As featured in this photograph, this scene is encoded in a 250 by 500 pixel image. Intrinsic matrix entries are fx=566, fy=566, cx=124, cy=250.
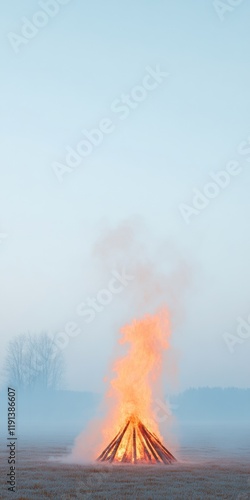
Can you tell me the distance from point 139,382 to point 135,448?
3795mm

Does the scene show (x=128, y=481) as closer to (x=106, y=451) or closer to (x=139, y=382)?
(x=106, y=451)

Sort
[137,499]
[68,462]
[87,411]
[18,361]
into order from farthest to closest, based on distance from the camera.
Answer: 1. [87,411]
2. [18,361]
3. [68,462]
4. [137,499]

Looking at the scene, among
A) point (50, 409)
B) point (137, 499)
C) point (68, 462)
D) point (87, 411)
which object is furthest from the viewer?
point (87, 411)

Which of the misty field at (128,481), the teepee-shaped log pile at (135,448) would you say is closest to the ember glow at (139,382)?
the teepee-shaped log pile at (135,448)

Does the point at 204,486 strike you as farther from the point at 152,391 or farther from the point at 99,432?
the point at 99,432

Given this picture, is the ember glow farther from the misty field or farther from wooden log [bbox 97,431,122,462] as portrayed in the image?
the misty field

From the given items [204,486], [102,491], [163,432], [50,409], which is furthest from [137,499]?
[50,409]

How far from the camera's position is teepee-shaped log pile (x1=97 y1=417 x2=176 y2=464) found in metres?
30.5

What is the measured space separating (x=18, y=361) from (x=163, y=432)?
8613cm

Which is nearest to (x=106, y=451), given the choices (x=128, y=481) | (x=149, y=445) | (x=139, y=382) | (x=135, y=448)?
(x=135, y=448)

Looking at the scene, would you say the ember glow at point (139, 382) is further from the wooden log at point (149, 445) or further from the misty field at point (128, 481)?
the misty field at point (128, 481)

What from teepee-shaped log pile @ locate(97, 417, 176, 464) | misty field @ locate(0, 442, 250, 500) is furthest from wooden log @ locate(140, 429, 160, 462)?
misty field @ locate(0, 442, 250, 500)

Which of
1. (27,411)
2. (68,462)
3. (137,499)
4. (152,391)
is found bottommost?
(137,499)

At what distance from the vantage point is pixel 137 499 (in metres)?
18.5
